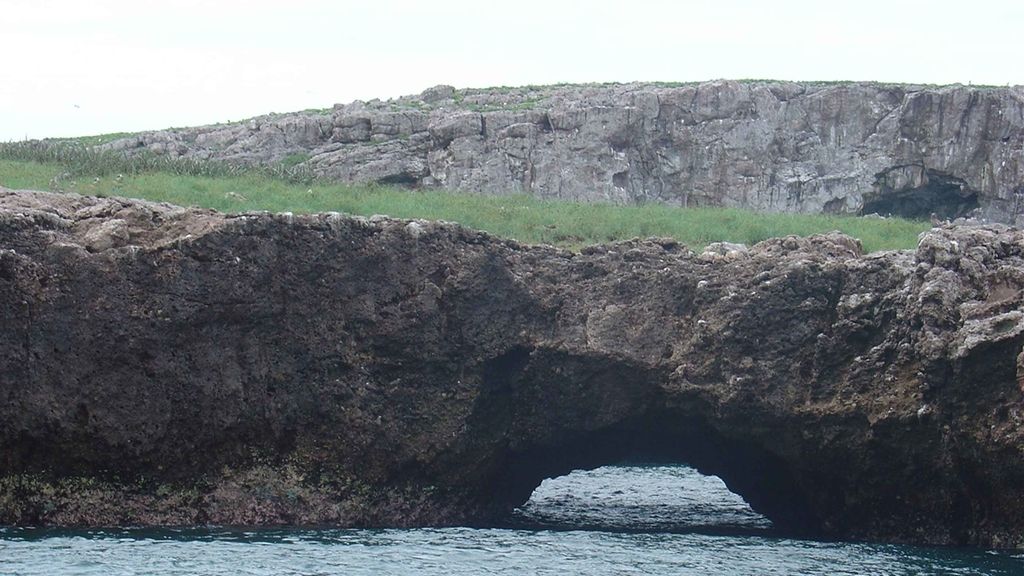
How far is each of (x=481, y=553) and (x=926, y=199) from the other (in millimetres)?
23505

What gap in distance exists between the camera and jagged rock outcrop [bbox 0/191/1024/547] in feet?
65.9

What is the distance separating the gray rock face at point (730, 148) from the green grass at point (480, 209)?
348cm

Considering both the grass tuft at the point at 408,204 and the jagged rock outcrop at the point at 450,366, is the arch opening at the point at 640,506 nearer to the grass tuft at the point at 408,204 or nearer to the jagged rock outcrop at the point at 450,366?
the jagged rock outcrop at the point at 450,366

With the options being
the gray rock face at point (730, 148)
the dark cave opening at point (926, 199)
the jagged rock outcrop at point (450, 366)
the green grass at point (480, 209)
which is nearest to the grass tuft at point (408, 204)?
the green grass at point (480, 209)

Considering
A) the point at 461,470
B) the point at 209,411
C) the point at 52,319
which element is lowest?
the point at 461,470

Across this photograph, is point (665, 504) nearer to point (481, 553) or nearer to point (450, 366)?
point (450, 366)

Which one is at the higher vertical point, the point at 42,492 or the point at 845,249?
the point at 845,249

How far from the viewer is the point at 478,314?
22.2m

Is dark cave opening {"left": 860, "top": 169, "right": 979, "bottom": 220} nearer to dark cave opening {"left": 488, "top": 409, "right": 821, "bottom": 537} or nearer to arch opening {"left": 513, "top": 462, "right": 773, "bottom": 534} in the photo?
arch opening {"left": 513, "top": 462, "right": 773, "bottom": 534}

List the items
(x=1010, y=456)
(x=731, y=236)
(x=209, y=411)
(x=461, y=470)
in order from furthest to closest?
(x=731, y=236)
(x=461, y=470)
(x=209, y=411)
(x=1010, y=456)

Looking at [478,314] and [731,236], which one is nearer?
[478,314]

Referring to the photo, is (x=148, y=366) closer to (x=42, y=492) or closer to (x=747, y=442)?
(x=42, y=492)

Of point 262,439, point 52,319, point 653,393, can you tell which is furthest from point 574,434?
point 52,319

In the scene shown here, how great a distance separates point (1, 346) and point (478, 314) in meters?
7.10
